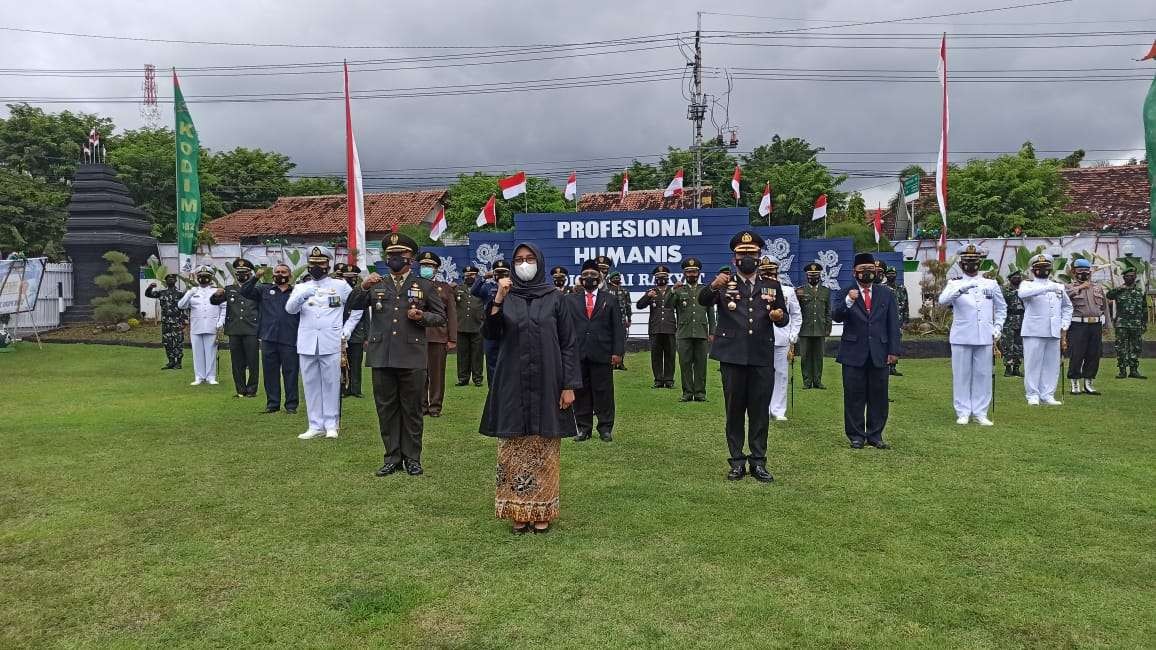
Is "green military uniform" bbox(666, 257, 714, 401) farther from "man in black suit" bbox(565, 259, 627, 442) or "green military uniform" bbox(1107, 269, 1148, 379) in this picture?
"green military uniform" bbox(1107, 269, 1148, 379)

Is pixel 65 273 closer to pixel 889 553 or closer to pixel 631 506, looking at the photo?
pixel 631 506

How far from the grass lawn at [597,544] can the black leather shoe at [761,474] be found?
0.17 meters

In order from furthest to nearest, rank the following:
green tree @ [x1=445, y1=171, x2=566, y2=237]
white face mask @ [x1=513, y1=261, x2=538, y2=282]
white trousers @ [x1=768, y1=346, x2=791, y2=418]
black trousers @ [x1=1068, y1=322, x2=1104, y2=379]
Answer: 1. green tree @ [x1=445, y1=171, x2=566, y2=237]
2. black trousers @ [x1=1068, y1=322, x2=1104, y2=379]
3. white trousers @ [x1=768, y1=346, x2=791, y2=418]
4. white face mask @ [x1=513, y1=261, x2=538, y2=282]

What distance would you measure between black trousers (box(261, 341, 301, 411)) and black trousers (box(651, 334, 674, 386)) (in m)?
5.14

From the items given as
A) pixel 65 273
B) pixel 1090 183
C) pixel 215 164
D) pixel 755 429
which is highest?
pixel 215 164

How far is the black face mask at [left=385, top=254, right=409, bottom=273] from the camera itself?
6.83 metres

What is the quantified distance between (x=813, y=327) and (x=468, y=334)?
5.29 metres

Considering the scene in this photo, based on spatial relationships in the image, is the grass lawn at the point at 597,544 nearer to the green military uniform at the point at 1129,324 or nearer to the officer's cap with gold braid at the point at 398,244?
the officer's cap with gold braid at the point at 398,244

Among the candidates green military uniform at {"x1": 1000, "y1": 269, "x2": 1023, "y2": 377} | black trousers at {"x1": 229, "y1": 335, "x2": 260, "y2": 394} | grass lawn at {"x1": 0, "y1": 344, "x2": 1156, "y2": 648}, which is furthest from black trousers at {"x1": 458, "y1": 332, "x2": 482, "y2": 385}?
green military uniform at {"x1": 1000, "y1": 269, "x2": 1023, "y2": 377}

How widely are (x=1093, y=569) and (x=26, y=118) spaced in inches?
1710

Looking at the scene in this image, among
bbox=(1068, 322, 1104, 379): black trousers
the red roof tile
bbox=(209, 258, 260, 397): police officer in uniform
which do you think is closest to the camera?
bbox=(209, 258, 260, 397): police officer in uniform

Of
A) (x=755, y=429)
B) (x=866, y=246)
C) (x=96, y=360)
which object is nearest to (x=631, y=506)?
(x=755, y=429)

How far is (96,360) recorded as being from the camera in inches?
676

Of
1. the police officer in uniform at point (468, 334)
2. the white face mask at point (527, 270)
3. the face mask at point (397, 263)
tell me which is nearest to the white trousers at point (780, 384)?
the face mask at point (397, 263)
